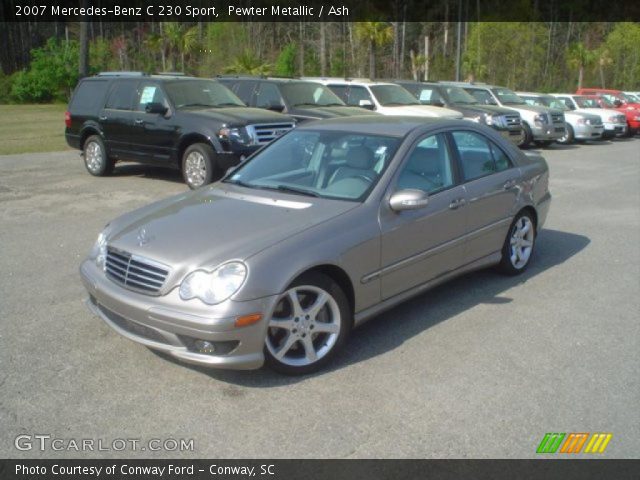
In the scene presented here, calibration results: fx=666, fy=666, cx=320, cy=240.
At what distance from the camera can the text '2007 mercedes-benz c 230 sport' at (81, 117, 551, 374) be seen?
3822 mm

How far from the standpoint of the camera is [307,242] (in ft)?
13.3

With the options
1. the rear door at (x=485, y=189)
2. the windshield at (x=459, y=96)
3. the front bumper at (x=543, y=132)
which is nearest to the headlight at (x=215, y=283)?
the rear door at (x=485, y=189)

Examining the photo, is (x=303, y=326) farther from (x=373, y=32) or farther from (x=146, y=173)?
(x=373, y=32)

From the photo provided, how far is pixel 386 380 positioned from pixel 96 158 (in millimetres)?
9691

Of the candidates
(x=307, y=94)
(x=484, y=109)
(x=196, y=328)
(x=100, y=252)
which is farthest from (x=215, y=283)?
(x=484, y=109)

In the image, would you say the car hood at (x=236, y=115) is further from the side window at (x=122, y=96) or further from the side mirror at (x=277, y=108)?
the side mirror at (x=277, y=108)

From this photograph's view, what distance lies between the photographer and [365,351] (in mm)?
4496

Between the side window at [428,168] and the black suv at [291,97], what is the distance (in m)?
7.64

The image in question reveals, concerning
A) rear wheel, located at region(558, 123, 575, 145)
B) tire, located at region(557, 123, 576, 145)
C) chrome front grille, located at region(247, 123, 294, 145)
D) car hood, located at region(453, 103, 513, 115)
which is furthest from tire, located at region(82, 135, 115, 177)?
tire, located at region(557, 123, 576, 145)

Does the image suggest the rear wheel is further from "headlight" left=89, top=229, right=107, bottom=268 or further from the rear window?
"headlight" left=89, top=229, right=107, bottom=268

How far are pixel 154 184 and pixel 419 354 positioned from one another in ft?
26.4

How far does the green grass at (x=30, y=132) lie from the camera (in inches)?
688

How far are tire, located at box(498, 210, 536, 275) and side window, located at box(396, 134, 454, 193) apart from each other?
1.10 m
